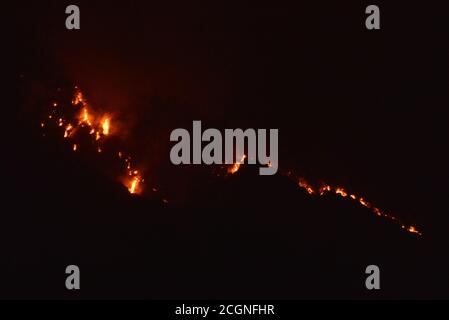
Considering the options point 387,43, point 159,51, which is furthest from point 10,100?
point 387,43

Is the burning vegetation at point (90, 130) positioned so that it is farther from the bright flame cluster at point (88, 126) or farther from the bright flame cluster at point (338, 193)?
the bright flame cluster at point (338, 193)

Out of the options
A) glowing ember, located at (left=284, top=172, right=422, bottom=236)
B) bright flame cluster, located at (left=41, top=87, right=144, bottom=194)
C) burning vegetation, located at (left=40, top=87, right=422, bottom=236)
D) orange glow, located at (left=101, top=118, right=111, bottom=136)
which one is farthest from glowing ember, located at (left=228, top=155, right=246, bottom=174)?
orange glow, located at (left=101, top=118, right=111, bottom=136)

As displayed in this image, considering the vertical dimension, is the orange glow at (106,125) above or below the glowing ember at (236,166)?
above

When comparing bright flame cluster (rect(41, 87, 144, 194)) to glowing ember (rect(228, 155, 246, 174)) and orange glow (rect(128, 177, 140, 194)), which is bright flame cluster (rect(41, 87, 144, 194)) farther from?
glowing ember (rect(228, 155, 246, 174))

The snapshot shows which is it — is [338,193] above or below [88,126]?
below

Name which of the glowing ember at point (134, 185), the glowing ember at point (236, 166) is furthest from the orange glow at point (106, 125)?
the glowing ember at point (236, 166)

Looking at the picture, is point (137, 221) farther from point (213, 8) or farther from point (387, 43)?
point (387, 43)

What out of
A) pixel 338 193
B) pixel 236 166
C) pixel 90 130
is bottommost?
pixel 338 193

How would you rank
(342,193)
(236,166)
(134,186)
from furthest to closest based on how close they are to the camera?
1. (342,193)
2. (236,166)
3. (134,186)

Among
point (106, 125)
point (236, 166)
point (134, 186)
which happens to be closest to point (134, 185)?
point (134, 186)

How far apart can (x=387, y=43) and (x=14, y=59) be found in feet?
10.1

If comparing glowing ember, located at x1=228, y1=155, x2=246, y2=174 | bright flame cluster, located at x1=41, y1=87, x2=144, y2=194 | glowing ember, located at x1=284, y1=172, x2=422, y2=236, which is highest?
bright flame cluster, located at x1=41, y1=87, x2=144, y2=194

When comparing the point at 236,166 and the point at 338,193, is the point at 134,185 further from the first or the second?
the point at 338,193

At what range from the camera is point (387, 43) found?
508cm
